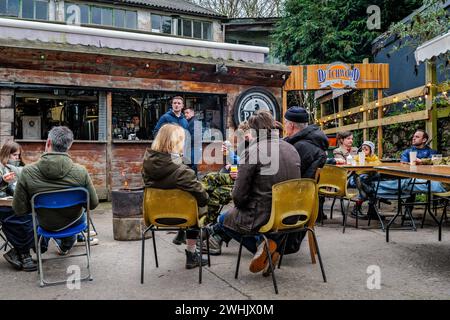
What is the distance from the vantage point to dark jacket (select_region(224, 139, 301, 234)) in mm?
3676

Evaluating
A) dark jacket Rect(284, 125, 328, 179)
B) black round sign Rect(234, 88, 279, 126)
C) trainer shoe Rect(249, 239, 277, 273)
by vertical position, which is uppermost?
black round sign Rect(234, 88, 279, 126)

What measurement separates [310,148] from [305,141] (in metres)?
0.11

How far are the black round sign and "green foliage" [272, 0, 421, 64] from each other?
629 cm

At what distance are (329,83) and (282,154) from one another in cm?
791

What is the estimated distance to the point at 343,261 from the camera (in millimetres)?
4383

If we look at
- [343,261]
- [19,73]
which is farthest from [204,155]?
[343,261]

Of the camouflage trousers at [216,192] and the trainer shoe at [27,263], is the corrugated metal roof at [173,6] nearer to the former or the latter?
the camouflage trousers at [216,192]

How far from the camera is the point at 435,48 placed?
6.32 metres

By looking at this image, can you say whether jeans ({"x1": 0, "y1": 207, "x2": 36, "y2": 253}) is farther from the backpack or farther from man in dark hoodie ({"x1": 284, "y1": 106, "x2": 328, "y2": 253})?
man in dark hoodie ({"x1": 284, "y1": 106, "x2": 328, "y2": 253})

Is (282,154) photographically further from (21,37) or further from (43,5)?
(43,5)

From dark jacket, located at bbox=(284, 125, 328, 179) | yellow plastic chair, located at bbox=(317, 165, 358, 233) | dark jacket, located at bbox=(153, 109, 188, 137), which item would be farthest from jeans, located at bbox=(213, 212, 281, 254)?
dark jacket, located at bbox=(153, 109, 188, 137)

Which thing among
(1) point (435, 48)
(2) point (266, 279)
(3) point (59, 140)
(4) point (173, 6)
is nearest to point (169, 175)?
(3) point (59, 140)

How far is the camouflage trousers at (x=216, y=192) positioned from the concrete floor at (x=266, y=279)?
473 millimetres
